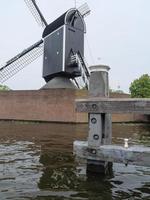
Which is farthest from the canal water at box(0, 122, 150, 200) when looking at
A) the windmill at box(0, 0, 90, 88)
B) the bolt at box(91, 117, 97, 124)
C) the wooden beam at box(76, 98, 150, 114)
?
the windmill at box(0, 0, 90, 88)

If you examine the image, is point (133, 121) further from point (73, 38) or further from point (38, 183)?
point (38, 183)

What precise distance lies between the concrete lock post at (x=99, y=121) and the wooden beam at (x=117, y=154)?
0.50ft

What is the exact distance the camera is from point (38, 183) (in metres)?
7.29

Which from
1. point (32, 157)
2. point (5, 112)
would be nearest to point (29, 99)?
point (5, 112)

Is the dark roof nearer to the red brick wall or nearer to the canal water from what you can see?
the red brick wall

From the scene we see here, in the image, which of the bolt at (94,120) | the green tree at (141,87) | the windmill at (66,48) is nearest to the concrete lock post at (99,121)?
the bolt at (94,120)

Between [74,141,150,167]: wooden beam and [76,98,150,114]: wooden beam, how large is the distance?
0.77 m

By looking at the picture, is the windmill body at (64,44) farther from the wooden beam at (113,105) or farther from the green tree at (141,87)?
the wooden beam at (113,105)

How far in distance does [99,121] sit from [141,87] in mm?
55403

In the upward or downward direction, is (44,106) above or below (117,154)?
above

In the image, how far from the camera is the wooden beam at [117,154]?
6.49 m

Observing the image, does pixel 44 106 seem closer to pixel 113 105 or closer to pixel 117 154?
pixel 113 105

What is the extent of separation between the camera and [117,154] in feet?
22.3

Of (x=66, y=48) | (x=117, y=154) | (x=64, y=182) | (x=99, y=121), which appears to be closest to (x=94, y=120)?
(x=99, y=121)
